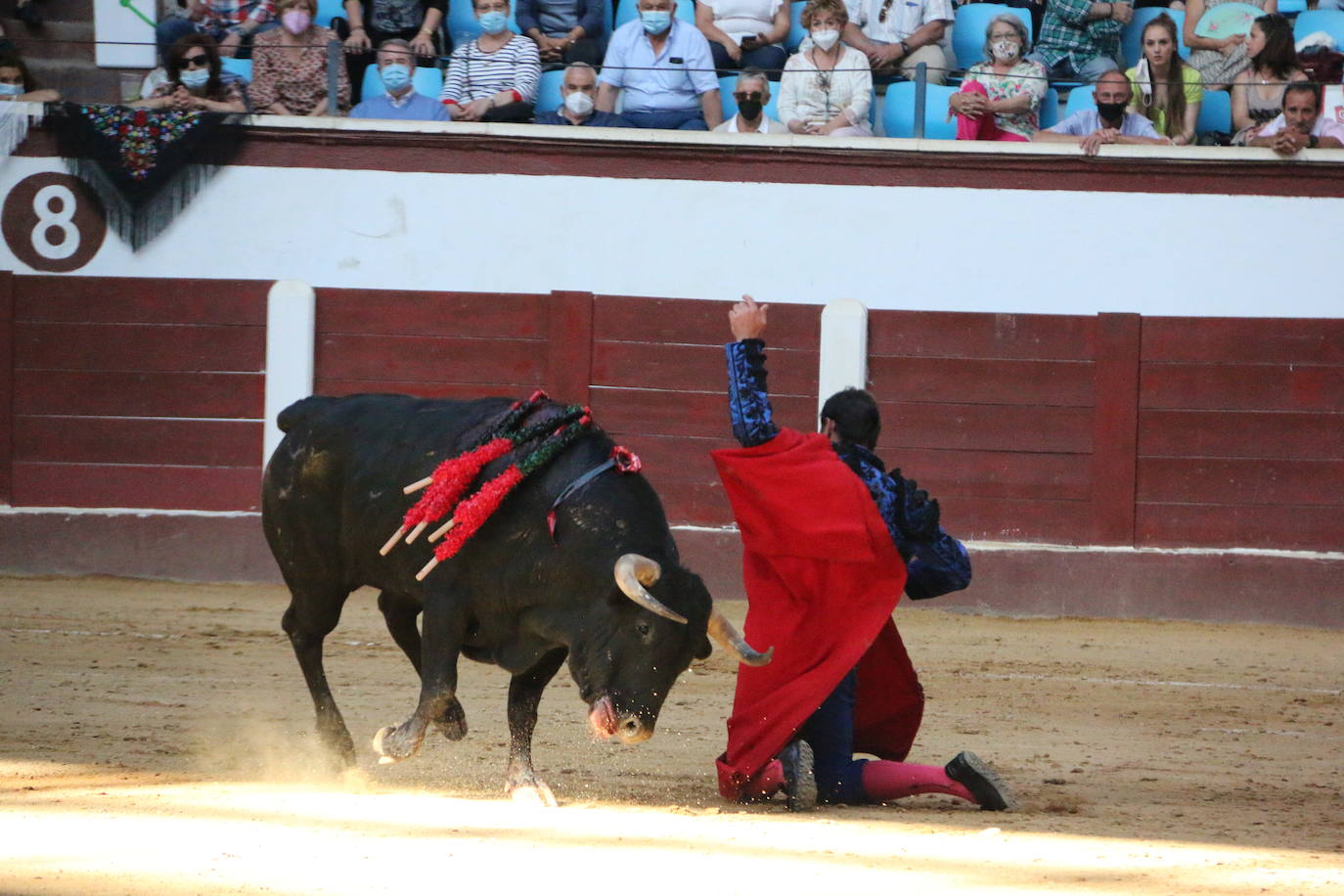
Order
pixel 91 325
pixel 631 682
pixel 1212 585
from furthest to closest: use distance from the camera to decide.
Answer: pixel 91 325 < pixel 1212 585 < pixel 631 682

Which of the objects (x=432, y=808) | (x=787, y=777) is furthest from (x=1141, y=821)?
(x=432, y=808)

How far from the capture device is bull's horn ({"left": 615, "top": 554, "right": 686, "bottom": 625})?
12.9 ft

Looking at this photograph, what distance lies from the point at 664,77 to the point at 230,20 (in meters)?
2.49

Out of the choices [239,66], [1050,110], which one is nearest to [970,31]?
[1050,110]

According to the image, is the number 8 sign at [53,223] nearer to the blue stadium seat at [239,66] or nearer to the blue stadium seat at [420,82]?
the blue stadium seat at [239,66]

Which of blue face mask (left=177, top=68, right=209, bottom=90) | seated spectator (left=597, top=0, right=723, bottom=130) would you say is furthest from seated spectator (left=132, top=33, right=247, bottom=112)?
seated spectator (left=597, top=0, right=723, bottom=130)

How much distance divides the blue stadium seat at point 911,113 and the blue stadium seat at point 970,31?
0.50 m

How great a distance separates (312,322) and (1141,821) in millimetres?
5793

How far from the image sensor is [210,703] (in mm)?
5812

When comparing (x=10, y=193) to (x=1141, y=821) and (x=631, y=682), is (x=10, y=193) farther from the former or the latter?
(x=1141, y=821)

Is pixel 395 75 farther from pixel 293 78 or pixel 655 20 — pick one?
pixel 655 20

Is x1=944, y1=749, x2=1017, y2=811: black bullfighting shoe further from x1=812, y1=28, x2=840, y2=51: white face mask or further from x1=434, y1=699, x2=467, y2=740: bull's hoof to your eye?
x1=812, y1=28, x2=840, y2=51: white face mask

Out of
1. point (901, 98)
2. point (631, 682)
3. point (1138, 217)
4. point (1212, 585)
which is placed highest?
point (901, 98)

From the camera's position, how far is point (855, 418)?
4301 millimetres
